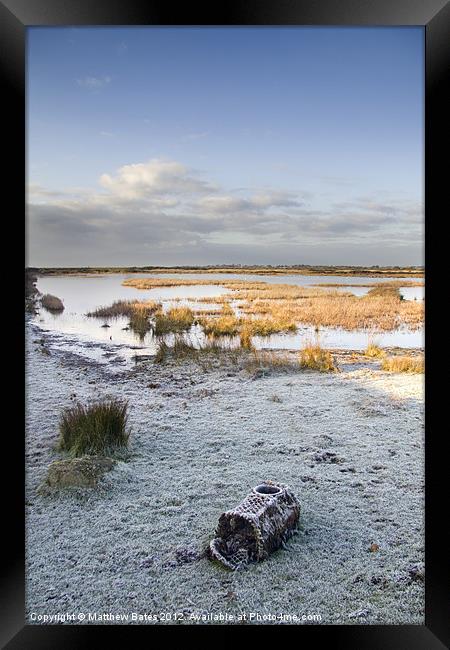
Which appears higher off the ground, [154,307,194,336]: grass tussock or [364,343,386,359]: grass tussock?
[154,307,194,336]: grass tussock

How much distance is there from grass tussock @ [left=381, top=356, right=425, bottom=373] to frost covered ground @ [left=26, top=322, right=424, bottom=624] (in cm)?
20

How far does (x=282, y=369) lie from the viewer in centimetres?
397

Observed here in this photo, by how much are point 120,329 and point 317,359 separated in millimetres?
1919

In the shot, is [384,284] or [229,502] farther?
[384,284]

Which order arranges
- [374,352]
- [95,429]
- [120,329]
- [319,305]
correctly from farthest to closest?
[319,305] < [120,329] < [374,352] < [95,429]

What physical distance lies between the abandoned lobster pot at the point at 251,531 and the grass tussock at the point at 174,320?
9.14ft

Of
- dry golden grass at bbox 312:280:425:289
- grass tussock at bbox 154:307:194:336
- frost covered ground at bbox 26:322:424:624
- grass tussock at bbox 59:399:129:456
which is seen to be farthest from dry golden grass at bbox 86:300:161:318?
grass tussock at bbox 59:399:129:456

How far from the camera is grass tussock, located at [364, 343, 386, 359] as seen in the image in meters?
4.10

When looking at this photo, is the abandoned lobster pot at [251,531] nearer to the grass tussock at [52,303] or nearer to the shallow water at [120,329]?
the shallow water at [120,329]

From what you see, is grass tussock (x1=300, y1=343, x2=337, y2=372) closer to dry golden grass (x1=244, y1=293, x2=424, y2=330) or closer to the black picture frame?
dry golden grass (x1=244, y1=293, x2=424, y2=330)

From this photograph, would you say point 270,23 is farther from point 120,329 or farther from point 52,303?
point 52,303

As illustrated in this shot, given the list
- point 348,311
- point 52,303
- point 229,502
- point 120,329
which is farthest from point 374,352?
point 52,303

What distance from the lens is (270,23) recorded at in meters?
1.42
